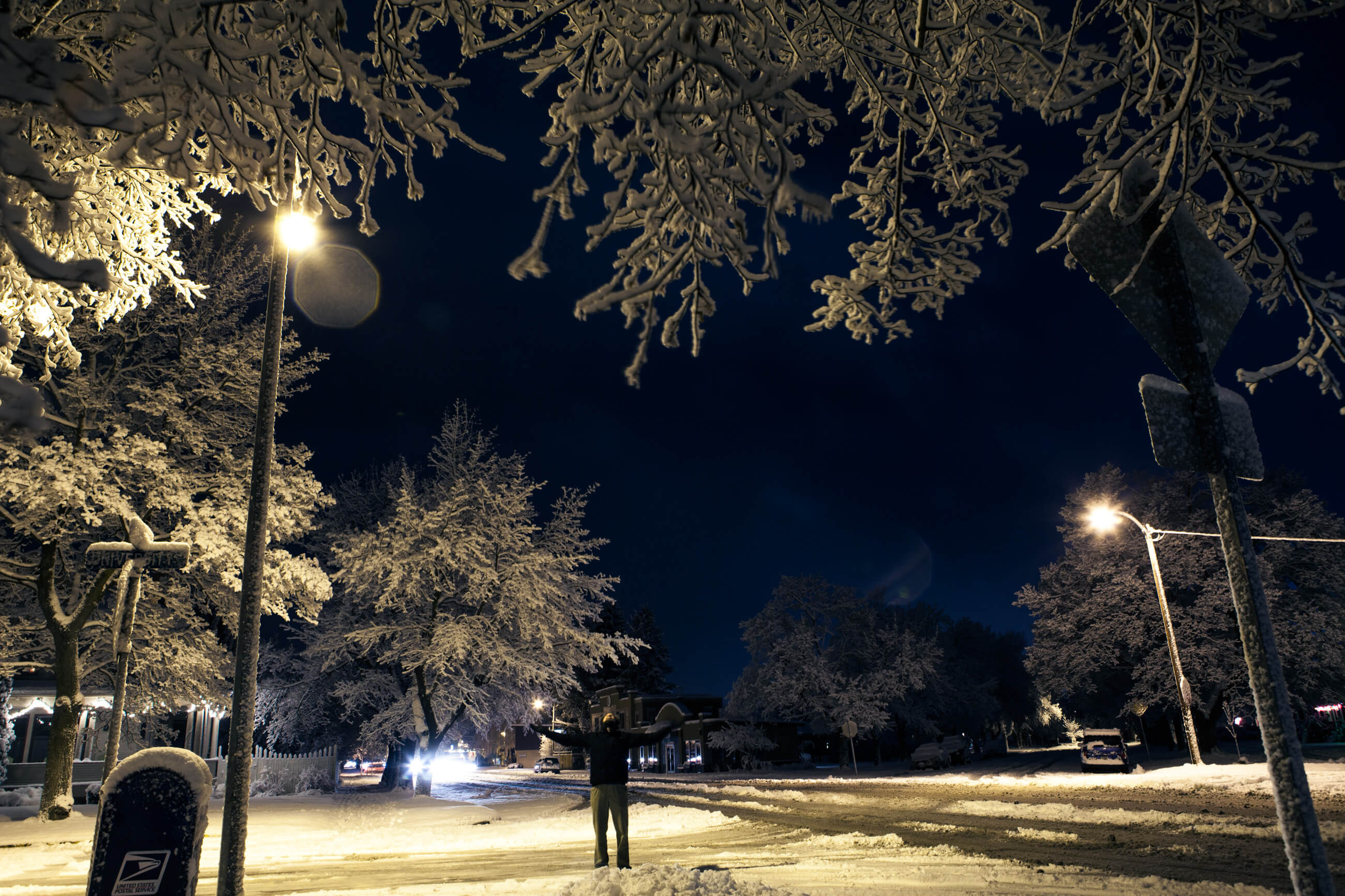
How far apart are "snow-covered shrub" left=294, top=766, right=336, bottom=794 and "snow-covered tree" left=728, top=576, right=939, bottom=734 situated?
26263mm

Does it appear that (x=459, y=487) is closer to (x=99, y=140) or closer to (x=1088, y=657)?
(x=99, y=140)

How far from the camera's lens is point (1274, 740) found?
259 cm

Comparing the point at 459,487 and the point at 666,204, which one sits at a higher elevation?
the point at 459,487

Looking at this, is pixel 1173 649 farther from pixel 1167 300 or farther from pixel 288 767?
pixel 288 767

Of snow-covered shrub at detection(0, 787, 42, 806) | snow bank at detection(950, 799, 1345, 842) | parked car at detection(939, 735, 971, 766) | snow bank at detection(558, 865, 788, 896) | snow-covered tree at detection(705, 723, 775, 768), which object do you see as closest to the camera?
snow bank at detection(558, 865, 788, 896)

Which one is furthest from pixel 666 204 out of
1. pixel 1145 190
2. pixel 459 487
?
pixel 459 487

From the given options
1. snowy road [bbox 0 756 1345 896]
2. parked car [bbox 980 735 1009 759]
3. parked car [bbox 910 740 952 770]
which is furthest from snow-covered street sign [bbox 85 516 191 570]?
parked car [bbox 980 735 1009 759]

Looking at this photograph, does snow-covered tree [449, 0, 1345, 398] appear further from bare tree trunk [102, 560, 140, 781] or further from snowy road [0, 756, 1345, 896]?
bare tree trunk [102, 560, 140, 781]

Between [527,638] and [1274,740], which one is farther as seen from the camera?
[527,638]

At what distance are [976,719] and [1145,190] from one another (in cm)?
6898

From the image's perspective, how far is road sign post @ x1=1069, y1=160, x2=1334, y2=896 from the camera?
262cm

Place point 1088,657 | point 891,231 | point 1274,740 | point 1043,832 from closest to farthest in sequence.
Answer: point 1274,740, point 891,231, point 1043,832, point 1088,657

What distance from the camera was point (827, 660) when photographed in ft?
151

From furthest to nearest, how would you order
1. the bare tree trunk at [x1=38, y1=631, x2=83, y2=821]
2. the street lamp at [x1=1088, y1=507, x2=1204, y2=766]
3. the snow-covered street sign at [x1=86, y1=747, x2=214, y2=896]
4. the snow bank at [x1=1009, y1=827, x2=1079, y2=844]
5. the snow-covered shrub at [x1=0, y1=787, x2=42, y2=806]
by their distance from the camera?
the street lamp at [x1=1088, y1=507, x2=1204, y2=766]
the snow-covered shrub at [x1=0, y1=787, x2=42, y2=806]
the bare tree trunk at [x1=38, y1=631, x2=83, y2=821]
the snow bank at [x1=1009, y1=827, x2=1079, y2=844]
the snow-covered street sign at [x1=86, y1=747, x2=214, y2=896]
